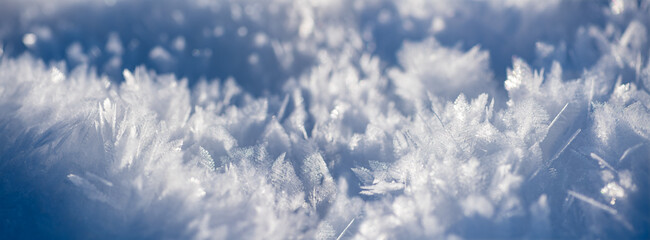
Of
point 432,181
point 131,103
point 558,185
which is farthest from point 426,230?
point 131,103

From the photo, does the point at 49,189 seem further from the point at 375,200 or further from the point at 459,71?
the point at 459,71

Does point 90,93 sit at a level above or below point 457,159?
above

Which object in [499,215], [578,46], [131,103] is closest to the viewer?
[499,215]

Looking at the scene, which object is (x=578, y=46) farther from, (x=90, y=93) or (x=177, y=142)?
(x=90, y=93)

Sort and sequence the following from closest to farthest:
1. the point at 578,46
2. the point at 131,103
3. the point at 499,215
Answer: the point at 499,215 → the point at 131,103 → the point at 578,46

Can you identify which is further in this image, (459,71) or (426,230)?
(459,71)

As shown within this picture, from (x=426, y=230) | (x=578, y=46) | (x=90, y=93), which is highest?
(x=578, y=46)

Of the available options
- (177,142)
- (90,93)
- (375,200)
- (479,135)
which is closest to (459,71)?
(479,135)
